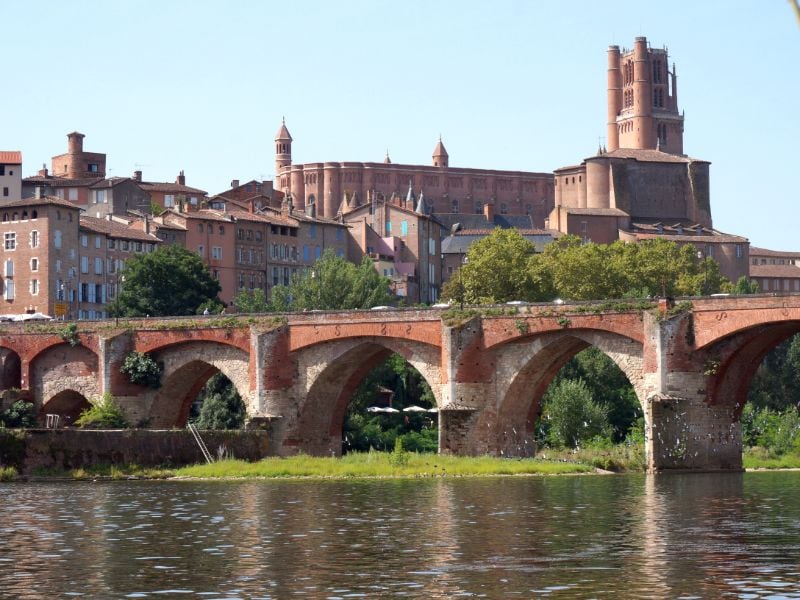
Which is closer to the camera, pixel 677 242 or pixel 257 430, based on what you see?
pixel 257 430

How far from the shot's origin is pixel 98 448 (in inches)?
2704

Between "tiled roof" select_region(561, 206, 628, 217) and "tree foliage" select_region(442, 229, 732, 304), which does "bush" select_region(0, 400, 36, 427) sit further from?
"tiled roof" select_region(561, 206, 628, 217)

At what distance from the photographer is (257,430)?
248 ft

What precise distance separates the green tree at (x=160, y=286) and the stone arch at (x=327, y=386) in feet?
101

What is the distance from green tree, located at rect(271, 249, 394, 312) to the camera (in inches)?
4299

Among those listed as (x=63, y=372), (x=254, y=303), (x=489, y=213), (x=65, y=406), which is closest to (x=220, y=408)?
(x=65, y=406)

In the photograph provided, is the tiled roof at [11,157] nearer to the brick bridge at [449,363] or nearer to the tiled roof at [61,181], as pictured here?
the tiled roof at [61,181]

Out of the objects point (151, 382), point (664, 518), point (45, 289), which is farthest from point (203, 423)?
point (664, 518)

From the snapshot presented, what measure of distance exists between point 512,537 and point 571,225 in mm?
112073

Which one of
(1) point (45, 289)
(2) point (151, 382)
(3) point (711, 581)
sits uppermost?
(1) point (45, 289)

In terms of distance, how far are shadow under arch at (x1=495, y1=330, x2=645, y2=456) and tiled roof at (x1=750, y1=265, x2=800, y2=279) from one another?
345 ft

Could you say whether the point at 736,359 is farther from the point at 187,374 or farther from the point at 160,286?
the point at 160,286

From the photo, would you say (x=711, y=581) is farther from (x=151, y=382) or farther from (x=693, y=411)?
(x=151, y=382)

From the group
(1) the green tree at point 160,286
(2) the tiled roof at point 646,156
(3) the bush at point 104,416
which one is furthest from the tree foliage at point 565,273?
(2) the tiled roof at point 646,156
